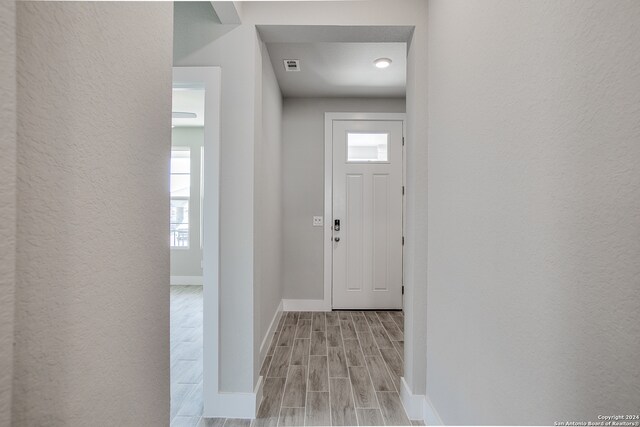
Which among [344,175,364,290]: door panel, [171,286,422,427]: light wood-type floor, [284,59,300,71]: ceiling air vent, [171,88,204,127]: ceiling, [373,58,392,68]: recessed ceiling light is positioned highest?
[171,88,204,127]: ceiling

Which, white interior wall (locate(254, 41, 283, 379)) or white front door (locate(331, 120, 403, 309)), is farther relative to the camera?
white front door (locate(331, 120, 403, 309))

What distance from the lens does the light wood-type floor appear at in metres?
1.96

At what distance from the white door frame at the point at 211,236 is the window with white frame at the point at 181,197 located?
13.0 feet

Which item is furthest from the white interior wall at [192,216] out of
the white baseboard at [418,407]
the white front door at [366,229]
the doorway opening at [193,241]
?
the white baseboard at [418,407]

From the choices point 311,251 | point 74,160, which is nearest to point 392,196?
point 311,251

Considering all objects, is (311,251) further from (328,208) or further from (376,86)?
(376,86)

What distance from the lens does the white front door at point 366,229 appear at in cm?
401

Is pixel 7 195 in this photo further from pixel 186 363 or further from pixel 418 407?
pixel 186 363

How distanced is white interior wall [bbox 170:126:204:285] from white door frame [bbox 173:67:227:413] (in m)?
3.83

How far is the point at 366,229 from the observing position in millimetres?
4020

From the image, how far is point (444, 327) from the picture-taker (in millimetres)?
1626

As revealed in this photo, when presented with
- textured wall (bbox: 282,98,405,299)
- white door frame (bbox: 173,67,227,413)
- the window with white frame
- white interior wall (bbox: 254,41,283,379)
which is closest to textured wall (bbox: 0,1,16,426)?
white door frame (bbox: 173,67,227,413)

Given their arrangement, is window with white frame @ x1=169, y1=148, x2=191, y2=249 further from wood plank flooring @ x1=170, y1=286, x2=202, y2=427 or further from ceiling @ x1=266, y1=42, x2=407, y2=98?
ceiling @ x1=266, y1=42, x2=407, y2=98

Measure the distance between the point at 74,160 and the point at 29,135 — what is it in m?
0.10
